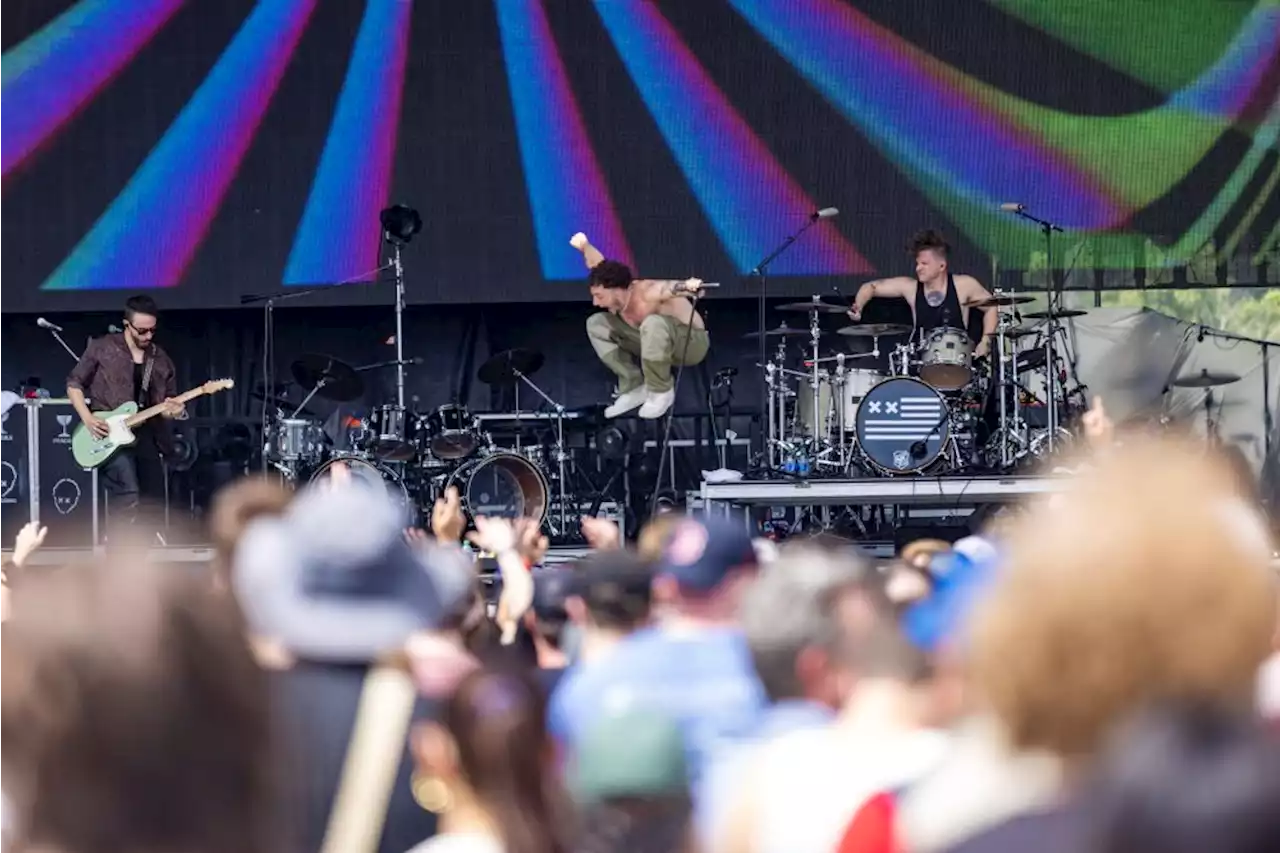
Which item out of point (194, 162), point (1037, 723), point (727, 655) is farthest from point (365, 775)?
point (194, 162)

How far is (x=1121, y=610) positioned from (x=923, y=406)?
8.65 metres

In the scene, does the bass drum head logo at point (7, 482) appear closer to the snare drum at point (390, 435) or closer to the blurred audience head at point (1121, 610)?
the snare drum at point (390, 435)

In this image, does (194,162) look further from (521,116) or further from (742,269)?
(742,269)

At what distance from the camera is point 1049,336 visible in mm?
10164

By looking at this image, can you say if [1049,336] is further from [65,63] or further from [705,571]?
[705,571]

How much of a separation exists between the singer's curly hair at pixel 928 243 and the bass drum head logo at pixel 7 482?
5682 millimetres

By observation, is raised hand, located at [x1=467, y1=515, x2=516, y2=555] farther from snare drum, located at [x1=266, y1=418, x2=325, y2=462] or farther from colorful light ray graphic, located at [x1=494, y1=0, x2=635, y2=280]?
colorful light ray graphic, located at [x1=494, y1=0, x2=635, y2=280]

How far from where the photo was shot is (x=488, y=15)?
39.1 feet

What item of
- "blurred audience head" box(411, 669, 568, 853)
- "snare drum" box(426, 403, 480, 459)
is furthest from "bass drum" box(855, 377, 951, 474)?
"blurred audience head" box(411, 669, 568, 853)

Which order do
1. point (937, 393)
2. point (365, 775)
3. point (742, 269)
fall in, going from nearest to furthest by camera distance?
point (365, 775) → point (937, 393) → point (742, 269)

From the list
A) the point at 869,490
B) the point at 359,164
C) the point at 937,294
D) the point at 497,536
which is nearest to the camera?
the point at 497,536

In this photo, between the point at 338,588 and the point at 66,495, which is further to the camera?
the point at 66,495

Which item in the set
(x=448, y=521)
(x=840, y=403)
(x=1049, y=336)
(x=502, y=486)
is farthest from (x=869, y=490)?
(x=448, y=521)

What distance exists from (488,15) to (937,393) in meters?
3.95
